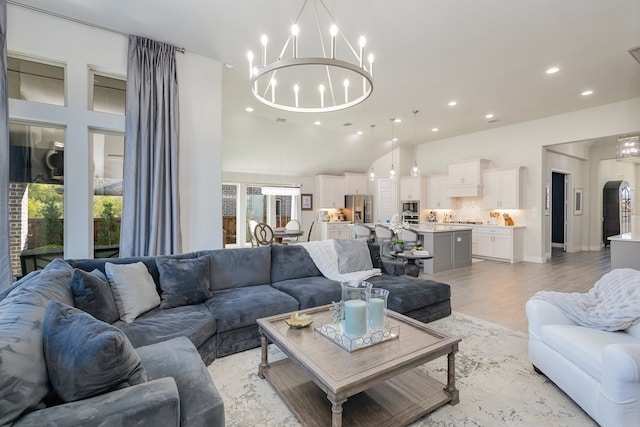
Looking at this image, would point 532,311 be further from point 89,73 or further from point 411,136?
point 411,136

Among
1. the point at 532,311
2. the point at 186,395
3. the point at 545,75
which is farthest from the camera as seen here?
the point at 545,75

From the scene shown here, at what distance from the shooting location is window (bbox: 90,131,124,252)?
370 cm

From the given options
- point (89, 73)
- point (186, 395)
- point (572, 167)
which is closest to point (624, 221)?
point (572, 167)

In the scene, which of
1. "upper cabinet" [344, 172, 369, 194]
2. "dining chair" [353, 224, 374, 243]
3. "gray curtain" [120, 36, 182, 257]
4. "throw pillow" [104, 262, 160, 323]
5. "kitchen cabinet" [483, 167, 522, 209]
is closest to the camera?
"throw pillow" [104, 262, 160, 323]

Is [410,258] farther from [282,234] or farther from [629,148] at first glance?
[629,148]

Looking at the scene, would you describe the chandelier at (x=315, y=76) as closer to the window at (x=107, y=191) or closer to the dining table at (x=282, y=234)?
the window at (x=107, y=191)

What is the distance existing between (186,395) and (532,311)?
2458mm

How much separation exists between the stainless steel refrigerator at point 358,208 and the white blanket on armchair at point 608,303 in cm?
773

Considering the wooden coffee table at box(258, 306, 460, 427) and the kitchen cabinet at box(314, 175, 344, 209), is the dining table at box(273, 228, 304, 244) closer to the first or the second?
the kitchen cabinet at box(314, 175, 344, 209)

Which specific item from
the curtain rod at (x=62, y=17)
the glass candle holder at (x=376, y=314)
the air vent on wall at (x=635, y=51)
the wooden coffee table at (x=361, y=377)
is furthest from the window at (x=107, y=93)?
the air vent on wall at (x=635, y=51)

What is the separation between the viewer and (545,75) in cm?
473

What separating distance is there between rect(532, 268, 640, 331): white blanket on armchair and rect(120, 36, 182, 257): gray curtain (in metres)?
4.01

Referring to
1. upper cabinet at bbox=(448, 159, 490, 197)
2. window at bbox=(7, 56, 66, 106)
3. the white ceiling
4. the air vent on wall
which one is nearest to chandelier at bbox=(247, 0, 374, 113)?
the white ceiling

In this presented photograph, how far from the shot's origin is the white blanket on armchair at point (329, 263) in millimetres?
3642
